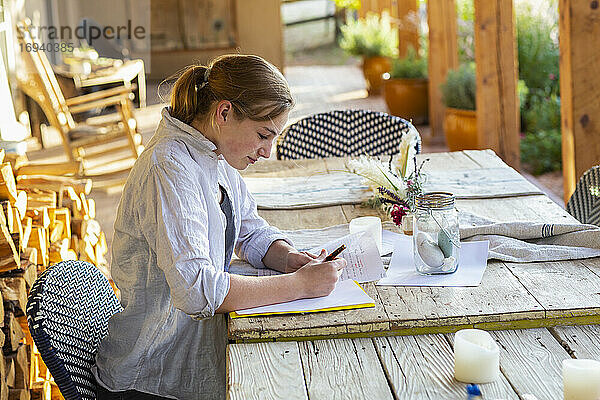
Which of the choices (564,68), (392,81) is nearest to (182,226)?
(564,68)

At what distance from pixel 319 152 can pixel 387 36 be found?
6.80 metres

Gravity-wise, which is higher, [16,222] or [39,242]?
[16,222]

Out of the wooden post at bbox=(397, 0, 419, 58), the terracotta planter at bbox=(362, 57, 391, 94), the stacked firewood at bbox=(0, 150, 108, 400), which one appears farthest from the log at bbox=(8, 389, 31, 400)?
the terracotta planter at bbox=(362, 57, 391, 94)

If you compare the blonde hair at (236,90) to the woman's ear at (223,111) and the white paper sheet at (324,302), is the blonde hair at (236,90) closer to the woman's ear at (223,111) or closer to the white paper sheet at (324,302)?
the woman's ear at (223,111)

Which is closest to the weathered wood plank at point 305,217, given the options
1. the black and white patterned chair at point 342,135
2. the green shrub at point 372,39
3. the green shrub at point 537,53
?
the black and white patterned chair at point 342,135

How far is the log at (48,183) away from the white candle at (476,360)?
2.14m

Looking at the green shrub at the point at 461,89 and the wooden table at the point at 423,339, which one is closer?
Result: the wooden table at the point at 423,339

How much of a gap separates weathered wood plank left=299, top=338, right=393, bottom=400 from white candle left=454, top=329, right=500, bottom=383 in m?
0.13

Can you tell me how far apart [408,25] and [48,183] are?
20.8ft

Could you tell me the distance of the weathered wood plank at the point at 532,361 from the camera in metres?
1.27

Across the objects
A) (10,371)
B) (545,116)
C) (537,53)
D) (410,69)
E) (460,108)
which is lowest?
(10,371)

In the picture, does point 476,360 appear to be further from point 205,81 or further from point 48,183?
point 48,183

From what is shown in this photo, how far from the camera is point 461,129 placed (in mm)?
5996

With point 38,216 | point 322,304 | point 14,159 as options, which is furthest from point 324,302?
point 14,159
